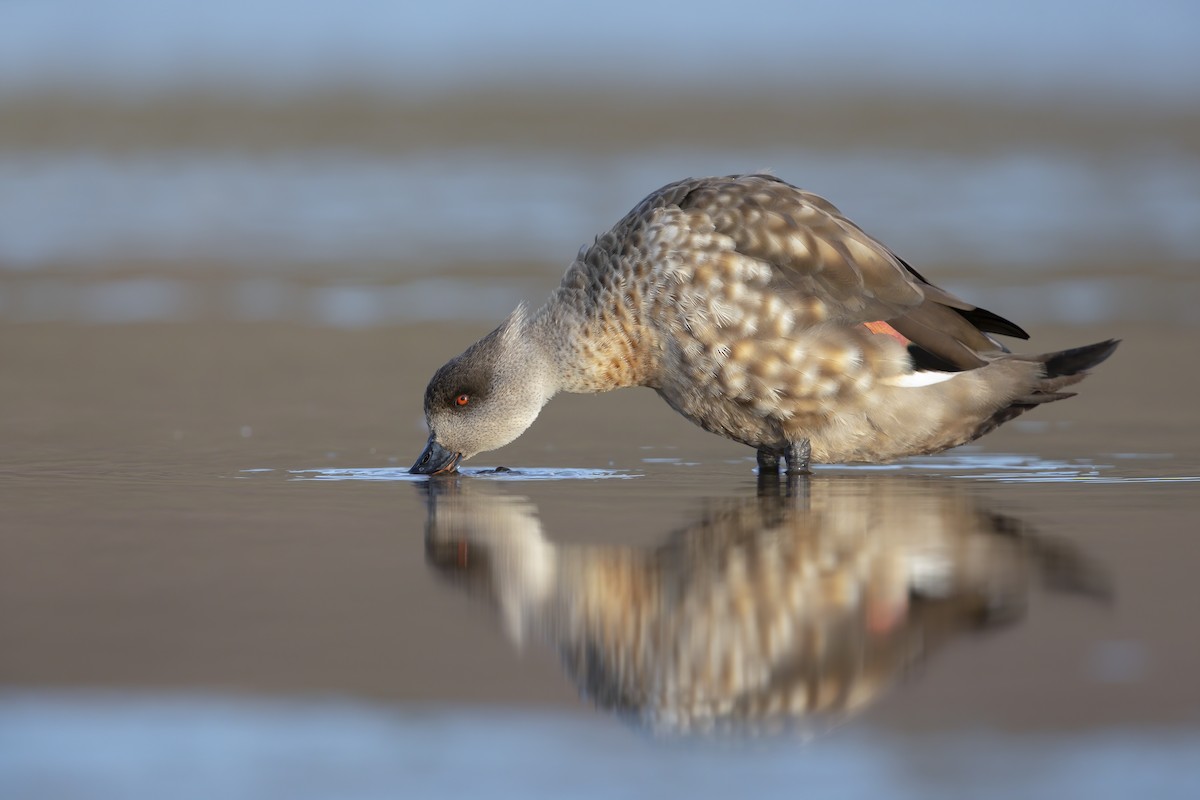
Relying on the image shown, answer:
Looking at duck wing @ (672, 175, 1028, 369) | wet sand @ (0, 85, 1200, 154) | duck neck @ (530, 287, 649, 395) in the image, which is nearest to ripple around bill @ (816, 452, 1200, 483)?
duck wing @ (672, 175, 1028, 369)

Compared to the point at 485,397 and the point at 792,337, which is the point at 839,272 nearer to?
the point at 792,337

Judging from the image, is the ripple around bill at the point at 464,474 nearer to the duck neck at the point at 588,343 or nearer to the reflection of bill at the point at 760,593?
the duck neck at the point at 588,343

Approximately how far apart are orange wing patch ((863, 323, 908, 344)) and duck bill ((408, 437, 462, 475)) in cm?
231

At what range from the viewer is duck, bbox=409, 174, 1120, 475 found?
9.19m

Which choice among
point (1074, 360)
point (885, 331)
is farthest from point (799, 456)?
point (1074, 360)

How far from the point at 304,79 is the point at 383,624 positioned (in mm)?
37646

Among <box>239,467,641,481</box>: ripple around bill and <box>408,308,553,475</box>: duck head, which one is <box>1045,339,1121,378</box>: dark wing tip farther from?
<box>408,308,553,475</box>: duck head

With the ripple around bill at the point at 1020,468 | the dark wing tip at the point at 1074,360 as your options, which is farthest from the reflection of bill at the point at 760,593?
the dark wing tip at the point at 1074,360

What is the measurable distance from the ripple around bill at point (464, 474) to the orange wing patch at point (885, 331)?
1.43 meters

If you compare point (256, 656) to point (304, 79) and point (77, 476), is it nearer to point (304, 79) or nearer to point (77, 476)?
point (77, 476)

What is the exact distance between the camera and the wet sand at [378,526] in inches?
219

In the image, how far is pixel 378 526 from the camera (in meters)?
8.11

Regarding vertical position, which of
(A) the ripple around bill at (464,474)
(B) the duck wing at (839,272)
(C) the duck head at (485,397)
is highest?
(B) the duck wing at (839,272)

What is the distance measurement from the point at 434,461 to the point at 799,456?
76.7 inches
